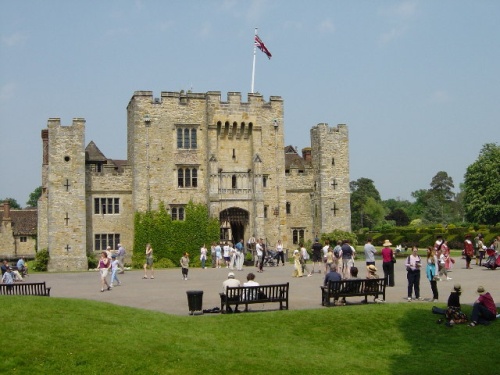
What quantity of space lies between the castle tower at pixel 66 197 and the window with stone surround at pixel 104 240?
1959 mm

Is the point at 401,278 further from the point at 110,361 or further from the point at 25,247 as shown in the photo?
the point at 25,247

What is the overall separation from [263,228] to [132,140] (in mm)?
11725

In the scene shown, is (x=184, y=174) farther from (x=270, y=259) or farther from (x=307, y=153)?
(x=307, y=153)

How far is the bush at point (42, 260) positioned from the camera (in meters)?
46.5

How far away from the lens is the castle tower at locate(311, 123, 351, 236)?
2063 inches

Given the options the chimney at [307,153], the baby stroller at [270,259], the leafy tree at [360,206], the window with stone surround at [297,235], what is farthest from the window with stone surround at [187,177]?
the leafy tree at [360,206]

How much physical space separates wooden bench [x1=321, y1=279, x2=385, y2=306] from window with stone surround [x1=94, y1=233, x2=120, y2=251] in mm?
30023

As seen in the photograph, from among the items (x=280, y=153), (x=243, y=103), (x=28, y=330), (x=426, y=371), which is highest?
(x=243, y=103)

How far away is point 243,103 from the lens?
5109 centimetres

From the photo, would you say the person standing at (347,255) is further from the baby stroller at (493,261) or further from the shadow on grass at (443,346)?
the shadow on grass at (443,346)

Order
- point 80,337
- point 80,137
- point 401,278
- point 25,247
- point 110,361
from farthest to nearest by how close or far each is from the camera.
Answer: point 25,247
point 80,137
point 401,278
point 80,337
point 110,361

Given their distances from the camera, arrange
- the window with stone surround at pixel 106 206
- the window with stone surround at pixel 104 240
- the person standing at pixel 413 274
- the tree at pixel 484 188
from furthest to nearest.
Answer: the tree at pixel 484 188 < the window with stone surround at pixel 106 206 < the window with stone surround at pixel 104 240 < the person standing at pixel 413 274

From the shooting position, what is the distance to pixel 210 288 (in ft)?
93.8

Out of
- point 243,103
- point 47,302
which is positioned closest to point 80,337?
point 47,302
